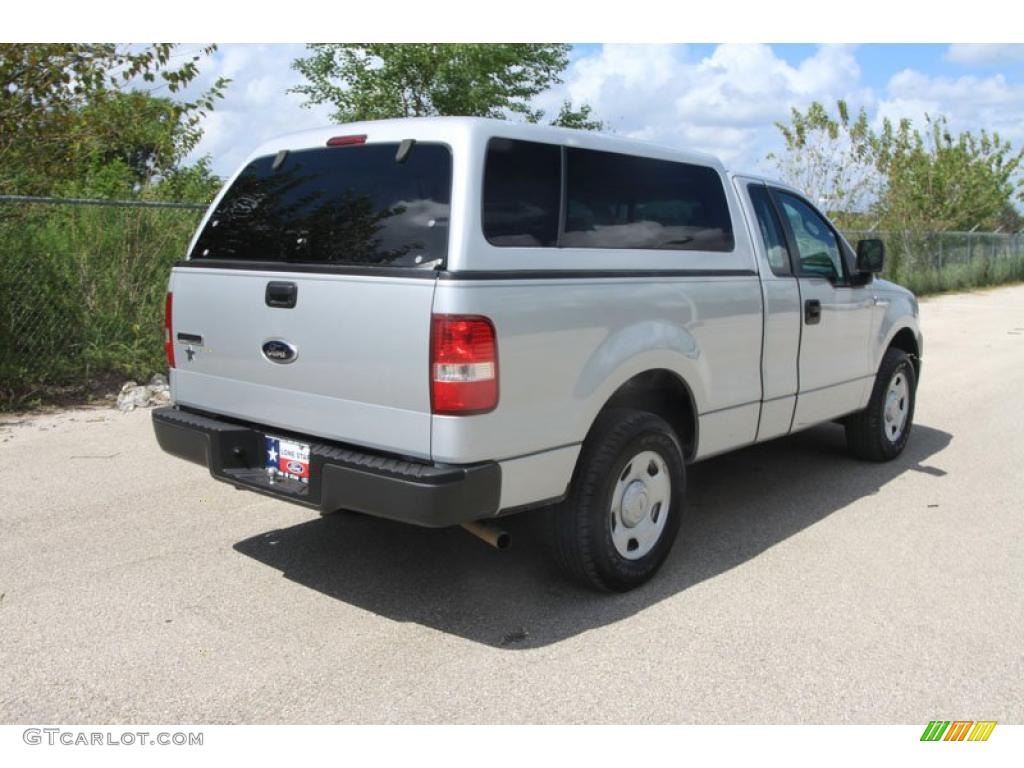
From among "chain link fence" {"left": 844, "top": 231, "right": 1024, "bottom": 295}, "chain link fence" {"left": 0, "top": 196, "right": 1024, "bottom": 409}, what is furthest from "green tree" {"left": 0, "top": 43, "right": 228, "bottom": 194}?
"chain link fence" {"left": 844, "top": 231, "right": 1024, "bottom": 295}

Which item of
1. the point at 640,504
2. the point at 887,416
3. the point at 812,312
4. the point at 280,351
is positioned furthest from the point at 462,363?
the point at 887,416

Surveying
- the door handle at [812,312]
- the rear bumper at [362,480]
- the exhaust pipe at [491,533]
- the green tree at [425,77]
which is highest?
the green tree at [425,77]

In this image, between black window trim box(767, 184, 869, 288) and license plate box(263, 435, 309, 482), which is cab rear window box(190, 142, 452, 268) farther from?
black window trim box(767, 184, 869, 288)

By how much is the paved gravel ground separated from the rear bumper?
570mm

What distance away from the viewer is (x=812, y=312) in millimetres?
5605

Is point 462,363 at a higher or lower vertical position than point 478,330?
lower

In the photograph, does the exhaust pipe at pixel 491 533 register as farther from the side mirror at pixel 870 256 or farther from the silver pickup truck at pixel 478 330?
the side mirror at pixel 870 256

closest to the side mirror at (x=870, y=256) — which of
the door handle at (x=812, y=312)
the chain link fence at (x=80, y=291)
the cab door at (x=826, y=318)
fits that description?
the cab door at (x=826, y=318)

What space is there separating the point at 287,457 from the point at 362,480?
1.78 ft

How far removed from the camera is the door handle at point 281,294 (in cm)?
396

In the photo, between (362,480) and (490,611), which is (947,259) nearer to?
(490,611)

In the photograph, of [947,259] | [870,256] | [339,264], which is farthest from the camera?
[947,259]

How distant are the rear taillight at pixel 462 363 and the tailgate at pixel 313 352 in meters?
0.05

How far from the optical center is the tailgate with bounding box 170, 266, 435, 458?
3.64 meters
